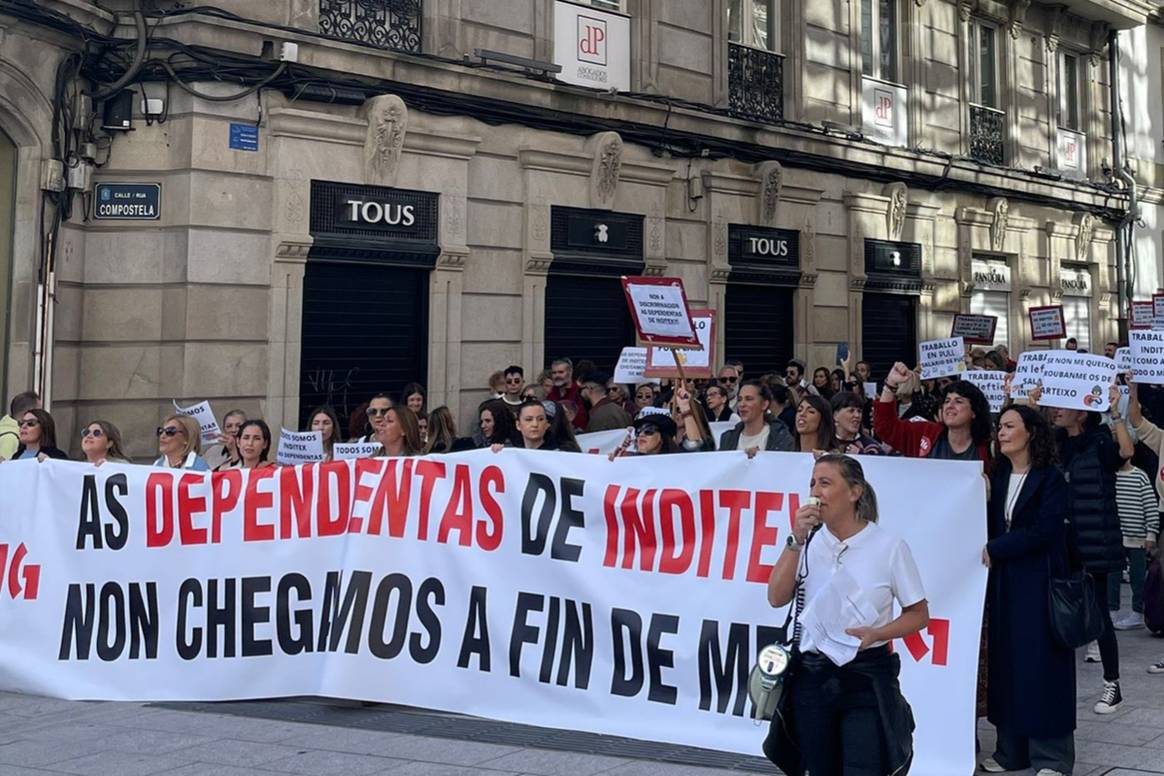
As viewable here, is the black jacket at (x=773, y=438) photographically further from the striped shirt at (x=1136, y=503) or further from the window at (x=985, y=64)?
the window at (x=985, y=64)

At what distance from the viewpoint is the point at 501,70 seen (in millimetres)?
14328

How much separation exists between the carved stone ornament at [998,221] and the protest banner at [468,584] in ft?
56.9

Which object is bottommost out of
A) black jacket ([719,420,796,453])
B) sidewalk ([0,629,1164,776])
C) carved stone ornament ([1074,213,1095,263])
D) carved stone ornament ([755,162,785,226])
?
sidewalk ([0,629,1164,776])

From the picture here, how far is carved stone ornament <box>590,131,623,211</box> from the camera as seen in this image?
15383 mm

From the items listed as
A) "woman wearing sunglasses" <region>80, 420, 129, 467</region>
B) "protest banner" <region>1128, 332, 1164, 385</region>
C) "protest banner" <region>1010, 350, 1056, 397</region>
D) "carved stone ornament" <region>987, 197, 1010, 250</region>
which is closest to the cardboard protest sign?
"protest banner" <region>1128, 332, 1164, 385</region>

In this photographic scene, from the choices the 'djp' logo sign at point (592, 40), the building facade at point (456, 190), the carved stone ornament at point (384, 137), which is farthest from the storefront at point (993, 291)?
the carved stone ornament at point (384, 137)

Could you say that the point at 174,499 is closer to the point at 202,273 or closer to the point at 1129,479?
the point at 202,273

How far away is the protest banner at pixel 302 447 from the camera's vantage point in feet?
30.1

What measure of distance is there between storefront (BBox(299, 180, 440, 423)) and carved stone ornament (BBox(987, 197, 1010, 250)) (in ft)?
39.4

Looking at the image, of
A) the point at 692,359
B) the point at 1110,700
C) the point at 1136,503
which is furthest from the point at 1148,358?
the point at 692,359

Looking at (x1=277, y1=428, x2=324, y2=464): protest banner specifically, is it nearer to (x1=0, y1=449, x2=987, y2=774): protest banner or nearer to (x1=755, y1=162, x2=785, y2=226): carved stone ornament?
(x1=0, y1=449, x2=987, y2=774): protest banner

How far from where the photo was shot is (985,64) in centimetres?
2302

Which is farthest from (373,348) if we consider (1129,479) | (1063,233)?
(1063,233)

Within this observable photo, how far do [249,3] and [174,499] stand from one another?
640 cm
